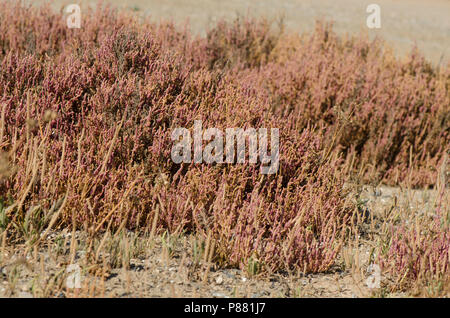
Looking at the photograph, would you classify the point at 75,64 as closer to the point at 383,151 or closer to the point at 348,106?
the point at 348,106

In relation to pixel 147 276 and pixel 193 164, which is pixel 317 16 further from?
pixel 147 276

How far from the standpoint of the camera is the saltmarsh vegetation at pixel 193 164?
295cm

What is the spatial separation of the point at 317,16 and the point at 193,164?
8.66 meters

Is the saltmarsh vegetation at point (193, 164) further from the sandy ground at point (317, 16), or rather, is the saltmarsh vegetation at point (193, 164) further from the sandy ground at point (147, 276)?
the sandy ground at point (317, 16)

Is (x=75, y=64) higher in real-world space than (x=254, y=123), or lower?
higher

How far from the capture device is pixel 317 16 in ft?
36.5

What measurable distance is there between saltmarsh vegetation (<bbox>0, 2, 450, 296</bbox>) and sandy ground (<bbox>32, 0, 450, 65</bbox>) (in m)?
3.98

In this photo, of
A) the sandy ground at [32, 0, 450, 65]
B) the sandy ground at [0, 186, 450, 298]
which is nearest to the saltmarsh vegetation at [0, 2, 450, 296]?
the sandy ground at [0, 186, 450, 298]

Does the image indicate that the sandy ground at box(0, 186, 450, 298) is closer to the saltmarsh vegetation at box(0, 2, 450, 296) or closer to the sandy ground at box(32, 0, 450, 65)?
the saltmarsh vegetation at box(0, 2, 450, 296)

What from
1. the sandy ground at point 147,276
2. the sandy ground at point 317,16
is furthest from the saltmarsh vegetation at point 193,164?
the sandy ground at point 317,16

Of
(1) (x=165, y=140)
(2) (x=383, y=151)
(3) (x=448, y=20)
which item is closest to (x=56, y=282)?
(1) (x=165, y=140)

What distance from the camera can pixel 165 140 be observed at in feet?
11.5

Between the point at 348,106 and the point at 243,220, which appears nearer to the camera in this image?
the point at 243,220
